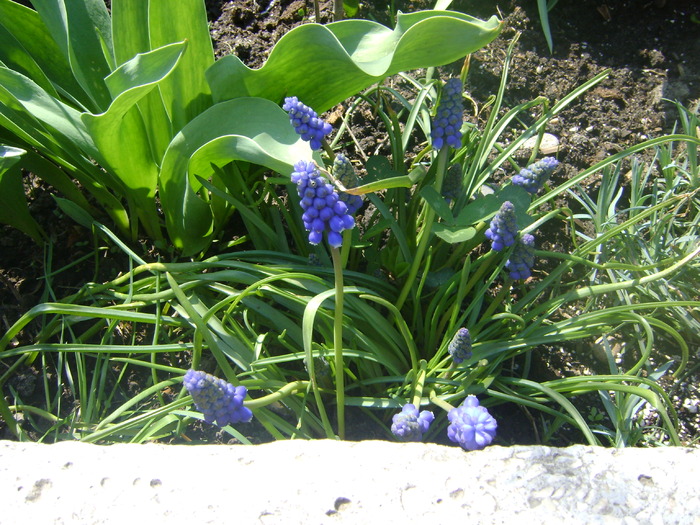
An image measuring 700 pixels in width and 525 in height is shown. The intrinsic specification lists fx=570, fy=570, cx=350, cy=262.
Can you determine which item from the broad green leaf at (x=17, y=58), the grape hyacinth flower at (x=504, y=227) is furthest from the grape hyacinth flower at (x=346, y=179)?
the broad green leaf at (x=17, y=58)

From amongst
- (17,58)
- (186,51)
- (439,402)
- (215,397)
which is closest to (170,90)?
(186,51)

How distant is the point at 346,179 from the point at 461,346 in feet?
1.25

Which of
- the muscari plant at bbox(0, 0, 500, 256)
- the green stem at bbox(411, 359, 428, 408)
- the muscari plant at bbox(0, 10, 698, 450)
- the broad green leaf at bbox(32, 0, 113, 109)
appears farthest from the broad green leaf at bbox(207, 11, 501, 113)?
the green stem at bbox(411, 359, 428, 408)

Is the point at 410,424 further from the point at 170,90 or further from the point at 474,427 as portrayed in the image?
the point at 170,90

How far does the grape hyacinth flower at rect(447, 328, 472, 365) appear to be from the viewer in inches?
41.7

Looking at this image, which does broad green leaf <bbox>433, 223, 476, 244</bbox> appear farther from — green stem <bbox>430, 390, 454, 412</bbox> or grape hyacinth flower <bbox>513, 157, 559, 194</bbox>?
green stem <bbox>430, 390, 454, 412</bbox>

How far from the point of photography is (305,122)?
97 cm

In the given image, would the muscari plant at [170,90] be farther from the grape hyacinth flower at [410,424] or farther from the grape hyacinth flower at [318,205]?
the grape hyacinth flower at [410,424]

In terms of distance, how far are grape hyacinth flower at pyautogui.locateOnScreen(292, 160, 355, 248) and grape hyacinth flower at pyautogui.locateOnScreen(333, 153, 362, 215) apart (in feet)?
0.46

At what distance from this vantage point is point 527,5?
7.01 feet

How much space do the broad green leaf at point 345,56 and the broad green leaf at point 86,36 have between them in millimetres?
352

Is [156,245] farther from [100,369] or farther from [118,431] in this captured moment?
[118,431]

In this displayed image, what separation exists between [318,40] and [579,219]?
100 centimetres

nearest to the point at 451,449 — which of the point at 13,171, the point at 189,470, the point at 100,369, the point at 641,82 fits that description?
the point at 189,470
